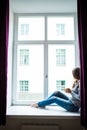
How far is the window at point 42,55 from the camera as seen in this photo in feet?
10.2

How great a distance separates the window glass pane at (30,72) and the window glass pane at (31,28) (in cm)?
19

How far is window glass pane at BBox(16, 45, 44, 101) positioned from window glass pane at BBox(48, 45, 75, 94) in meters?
0.17

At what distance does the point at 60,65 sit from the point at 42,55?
0.38 meters

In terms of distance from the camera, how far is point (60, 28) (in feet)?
10.6

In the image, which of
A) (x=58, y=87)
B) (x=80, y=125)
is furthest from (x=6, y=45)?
(x=80, y=125)

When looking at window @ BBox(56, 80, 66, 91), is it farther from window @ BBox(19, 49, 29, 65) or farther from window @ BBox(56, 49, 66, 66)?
→ window @ BBox(19, 49, 29, 65)

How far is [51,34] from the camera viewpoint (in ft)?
10.4

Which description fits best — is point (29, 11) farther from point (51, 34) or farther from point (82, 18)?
point (82, 18)

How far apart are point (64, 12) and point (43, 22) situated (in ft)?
1.40

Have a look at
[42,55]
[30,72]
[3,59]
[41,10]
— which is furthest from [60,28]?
[3,59]

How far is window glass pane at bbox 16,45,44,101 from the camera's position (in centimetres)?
314

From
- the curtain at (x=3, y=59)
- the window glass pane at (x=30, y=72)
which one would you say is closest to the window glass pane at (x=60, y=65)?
the window glass pane at (x=30, y=72)

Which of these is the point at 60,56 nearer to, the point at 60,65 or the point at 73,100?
the point at 60,65

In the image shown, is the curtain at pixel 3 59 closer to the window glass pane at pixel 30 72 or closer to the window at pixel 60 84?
the window glass pane at pixel 30 72
